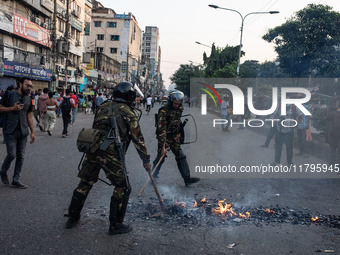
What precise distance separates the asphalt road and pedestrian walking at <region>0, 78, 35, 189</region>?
0.37m

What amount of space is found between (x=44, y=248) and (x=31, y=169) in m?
3.80

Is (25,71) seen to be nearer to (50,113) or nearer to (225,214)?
(50,113)

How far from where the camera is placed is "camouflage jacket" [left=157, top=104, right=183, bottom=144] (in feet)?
18.6

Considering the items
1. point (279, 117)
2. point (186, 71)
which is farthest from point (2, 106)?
point (186, 71)

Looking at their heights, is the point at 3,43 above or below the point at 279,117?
above

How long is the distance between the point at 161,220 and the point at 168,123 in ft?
6.89

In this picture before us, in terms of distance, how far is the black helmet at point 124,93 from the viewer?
148 inches

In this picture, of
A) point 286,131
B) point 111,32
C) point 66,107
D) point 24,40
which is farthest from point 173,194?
point 111,32

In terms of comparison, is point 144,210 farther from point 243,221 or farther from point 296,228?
point 296,228

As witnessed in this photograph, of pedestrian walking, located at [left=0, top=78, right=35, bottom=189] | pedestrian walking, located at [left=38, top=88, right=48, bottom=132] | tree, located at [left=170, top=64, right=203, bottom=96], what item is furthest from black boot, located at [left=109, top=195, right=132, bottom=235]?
tree, located at [left=170, top=64, right=203, bottom=96]

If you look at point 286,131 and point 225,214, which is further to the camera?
point 286,131

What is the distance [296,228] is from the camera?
3984mm

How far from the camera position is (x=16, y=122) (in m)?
5.24

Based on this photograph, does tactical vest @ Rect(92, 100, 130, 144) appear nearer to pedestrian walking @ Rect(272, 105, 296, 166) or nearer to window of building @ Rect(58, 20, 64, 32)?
pedestrian walking @ Rect(272, 105, 296, 166)
